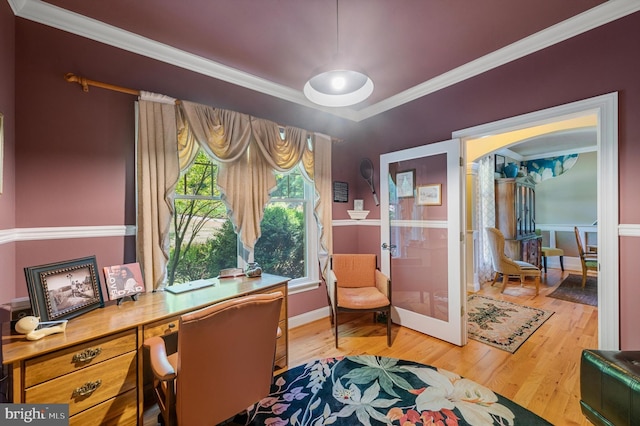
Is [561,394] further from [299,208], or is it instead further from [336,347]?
[299,208]

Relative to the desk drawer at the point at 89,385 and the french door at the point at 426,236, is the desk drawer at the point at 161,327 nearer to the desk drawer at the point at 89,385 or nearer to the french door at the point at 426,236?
the desk drawer at the point at 89,385

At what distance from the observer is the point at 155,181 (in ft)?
6.90

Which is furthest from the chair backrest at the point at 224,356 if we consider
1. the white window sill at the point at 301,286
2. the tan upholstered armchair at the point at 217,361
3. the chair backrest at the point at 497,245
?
the chair backrest at the point at 497,245

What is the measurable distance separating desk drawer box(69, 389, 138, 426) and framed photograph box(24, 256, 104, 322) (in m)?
0.50

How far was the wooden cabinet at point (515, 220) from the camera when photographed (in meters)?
5.02

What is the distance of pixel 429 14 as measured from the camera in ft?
6.20

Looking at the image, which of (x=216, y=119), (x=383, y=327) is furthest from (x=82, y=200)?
A: (x=383, y=327)

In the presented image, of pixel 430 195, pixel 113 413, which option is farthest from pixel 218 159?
pixel 430 195

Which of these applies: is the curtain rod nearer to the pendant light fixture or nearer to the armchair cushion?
the pendant light fixture

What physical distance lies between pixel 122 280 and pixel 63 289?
32 cm

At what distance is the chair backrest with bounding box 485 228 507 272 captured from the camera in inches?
174

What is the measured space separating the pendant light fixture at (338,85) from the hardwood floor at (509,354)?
223 centimetres

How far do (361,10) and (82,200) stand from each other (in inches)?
91.7

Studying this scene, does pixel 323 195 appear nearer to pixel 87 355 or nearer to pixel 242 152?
pixel 242 152
